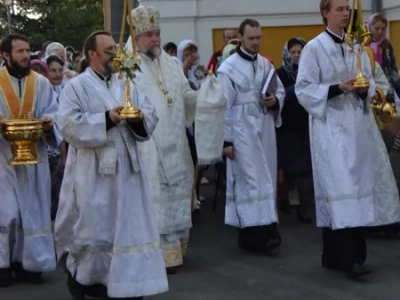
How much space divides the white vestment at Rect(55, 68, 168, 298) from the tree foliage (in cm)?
3809

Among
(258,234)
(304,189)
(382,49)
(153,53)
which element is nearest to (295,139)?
(304,189)

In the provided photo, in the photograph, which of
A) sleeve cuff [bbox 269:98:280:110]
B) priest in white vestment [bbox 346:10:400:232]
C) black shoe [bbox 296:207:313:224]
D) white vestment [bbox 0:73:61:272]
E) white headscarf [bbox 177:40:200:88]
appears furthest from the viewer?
white headscarf [bbox 177:40:200:88]

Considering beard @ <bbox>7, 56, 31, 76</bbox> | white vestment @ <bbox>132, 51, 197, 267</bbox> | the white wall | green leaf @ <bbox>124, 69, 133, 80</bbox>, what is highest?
the white wall

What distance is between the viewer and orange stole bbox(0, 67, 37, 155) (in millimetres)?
8727

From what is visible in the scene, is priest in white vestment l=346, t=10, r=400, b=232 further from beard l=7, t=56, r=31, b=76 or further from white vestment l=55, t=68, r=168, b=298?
beard l=7, t=56, r=31, b=76

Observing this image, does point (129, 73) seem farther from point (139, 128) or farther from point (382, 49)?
point (382, 49)

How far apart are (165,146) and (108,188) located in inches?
67.7

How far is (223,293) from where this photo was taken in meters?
8.23

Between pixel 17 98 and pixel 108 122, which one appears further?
pixel 17 98

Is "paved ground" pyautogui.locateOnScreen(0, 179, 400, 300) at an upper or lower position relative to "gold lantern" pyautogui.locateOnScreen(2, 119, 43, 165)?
lower

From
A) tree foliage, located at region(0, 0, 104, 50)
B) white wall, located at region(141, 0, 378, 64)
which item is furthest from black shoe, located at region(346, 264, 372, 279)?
tree foliage, located at region(0, 0, 104, 50)

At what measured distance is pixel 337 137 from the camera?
8.46 m

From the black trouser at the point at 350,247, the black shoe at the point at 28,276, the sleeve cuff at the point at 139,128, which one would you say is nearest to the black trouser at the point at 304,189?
the black trouser at the point at 350,247

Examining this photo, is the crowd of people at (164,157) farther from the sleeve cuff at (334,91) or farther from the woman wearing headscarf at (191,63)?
the woman wearing headscarf at (191,63)
